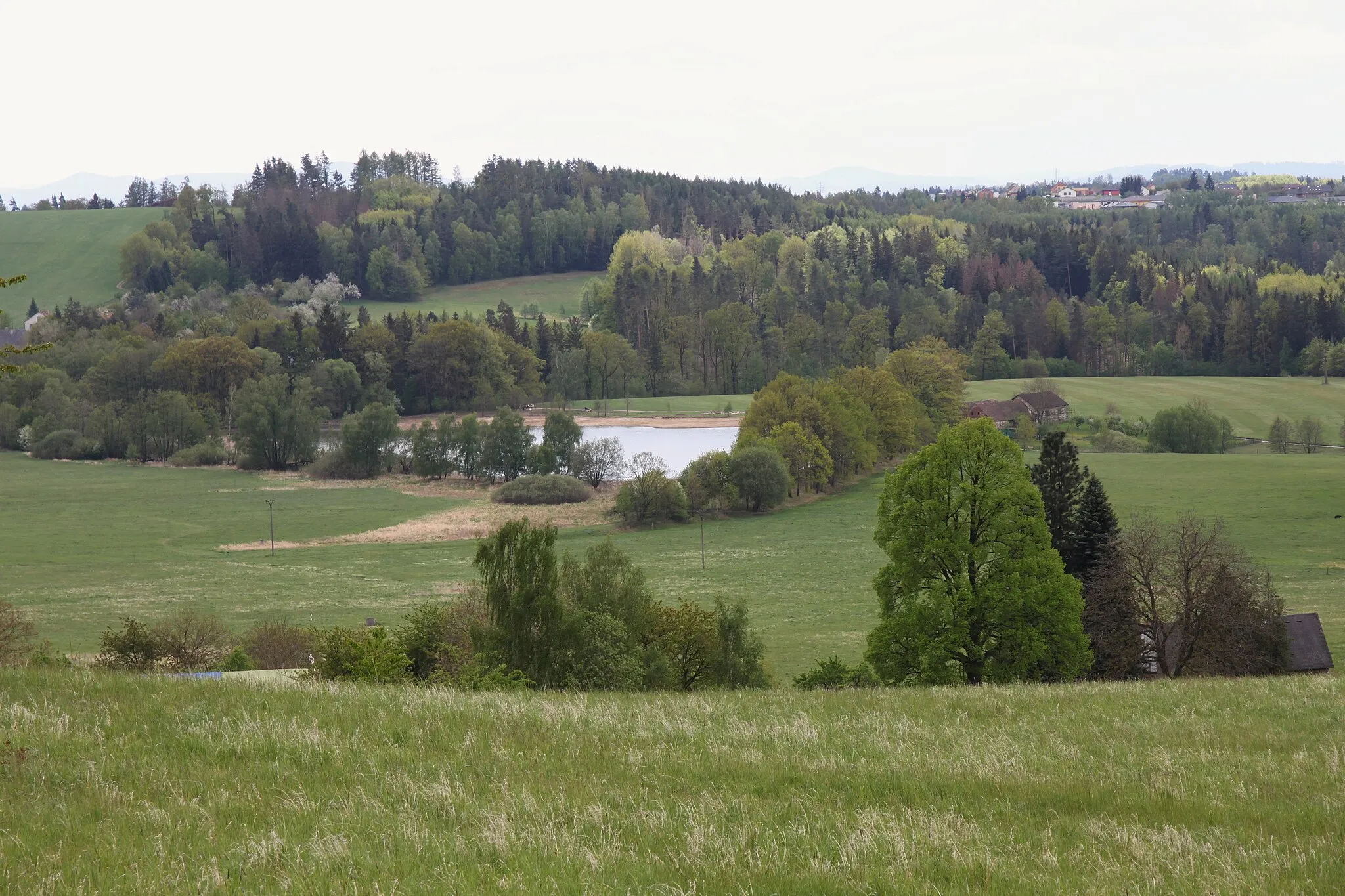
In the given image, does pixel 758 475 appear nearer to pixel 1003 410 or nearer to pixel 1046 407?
pixel 1003 410

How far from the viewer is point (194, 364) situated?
426ft

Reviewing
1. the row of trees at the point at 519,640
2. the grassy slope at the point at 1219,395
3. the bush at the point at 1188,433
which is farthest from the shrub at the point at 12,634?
the grassy slope at the point at 1219,395

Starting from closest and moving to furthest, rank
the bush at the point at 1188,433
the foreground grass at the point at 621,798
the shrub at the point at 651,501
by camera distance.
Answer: the foreground grass at the point at 621,798 < the shrub at the point at 651,501 < the bush at the point at 1188,433

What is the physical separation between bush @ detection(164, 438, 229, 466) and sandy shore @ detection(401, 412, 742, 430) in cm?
2232

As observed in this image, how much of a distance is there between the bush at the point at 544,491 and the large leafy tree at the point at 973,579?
66.0 meters

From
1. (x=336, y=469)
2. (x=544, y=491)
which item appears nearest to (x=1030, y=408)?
(x=544, y=491)

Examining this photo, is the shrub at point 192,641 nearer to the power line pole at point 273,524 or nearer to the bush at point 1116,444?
the power line pole at point 273,524

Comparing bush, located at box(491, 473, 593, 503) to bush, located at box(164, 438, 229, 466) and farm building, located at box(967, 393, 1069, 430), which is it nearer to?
bush, located at box(164, 438, 229, 466)

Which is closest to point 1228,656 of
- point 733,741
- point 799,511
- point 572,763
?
point 733,741

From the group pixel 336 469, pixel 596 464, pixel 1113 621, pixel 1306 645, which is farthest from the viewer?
pixel 336 469

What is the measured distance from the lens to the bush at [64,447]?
116438 mm

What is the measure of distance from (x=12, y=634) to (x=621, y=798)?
29.1m

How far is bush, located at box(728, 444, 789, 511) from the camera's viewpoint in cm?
8650

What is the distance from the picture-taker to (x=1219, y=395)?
137750 mm
